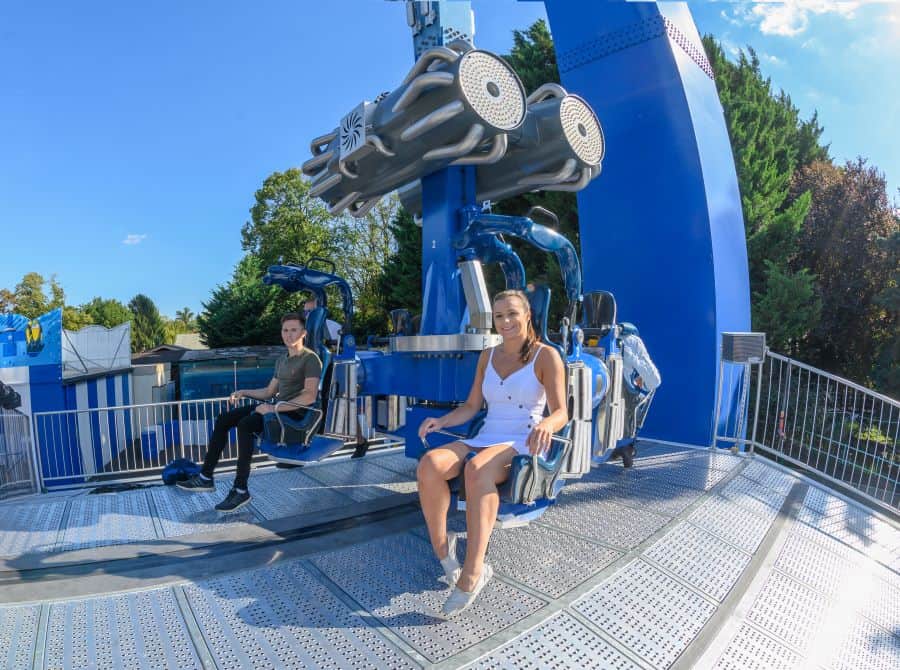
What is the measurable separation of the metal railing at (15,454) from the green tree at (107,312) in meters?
47.1

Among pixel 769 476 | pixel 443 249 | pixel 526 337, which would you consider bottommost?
pixel 769 476

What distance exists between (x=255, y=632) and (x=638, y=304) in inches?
224

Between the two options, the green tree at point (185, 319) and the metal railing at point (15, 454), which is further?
the green tree at point (185, 319)

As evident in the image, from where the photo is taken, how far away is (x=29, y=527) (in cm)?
338

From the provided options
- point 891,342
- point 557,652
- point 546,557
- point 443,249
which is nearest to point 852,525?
point 546,557

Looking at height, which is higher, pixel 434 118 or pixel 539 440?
pixel 434 118

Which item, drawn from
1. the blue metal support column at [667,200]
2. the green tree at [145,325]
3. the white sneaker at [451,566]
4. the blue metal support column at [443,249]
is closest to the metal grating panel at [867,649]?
the white sneaker at [451,566]

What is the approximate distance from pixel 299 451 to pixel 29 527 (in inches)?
69.6

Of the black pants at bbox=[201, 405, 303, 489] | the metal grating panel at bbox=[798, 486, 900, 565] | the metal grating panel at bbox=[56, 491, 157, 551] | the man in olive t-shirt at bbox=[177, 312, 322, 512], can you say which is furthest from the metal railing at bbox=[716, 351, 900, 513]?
the metal grating panel at bbox=[56, 491, 157, 551]

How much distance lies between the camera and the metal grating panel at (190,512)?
3346 mm

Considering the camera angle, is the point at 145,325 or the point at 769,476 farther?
the point at 145,325

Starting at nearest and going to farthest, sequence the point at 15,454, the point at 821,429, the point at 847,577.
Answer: the point at 847,577 → the point at 821,429 → the point at 15,454

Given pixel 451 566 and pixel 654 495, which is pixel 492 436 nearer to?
pixel 451 566

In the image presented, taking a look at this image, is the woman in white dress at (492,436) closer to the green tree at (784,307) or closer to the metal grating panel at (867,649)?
the metal grating panel at (867,649)
